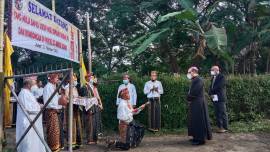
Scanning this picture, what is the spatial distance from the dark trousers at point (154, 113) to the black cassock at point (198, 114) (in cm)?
239

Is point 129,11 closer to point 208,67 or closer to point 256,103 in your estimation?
point 208,67

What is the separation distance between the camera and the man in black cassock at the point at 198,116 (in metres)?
10.7

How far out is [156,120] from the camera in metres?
13.2

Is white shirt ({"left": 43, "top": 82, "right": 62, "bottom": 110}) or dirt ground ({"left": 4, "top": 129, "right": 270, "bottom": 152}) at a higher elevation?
white shirt ({"left": 43, "top": 82, "right": 62, "bottom": 110})

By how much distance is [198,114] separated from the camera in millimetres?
10766

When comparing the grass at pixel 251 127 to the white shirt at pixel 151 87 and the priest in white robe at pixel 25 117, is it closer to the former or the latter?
the white shirt at pixel 151 87

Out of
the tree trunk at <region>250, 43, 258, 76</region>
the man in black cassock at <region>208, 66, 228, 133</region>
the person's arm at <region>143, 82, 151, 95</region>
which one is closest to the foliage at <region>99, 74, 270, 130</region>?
the person's arm at <region>143, 82, 151, 95</region>

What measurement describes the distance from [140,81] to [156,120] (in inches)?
58.6

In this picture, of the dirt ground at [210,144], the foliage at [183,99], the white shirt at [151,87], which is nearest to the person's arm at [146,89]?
the white shirt at [151,87]

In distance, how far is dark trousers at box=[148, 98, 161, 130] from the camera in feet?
43.3

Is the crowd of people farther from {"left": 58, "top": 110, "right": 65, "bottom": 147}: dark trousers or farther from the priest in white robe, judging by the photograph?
the priest in white robe

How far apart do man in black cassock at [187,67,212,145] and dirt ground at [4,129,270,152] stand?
0.85 ft

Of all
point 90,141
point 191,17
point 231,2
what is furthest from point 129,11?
point 90,141

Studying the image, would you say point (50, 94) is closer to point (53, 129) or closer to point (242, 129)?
point (53, 129)
